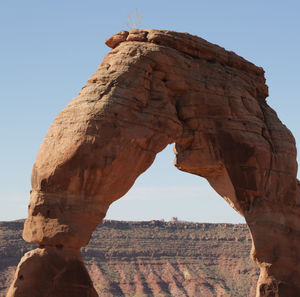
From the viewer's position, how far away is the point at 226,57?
50.9ft

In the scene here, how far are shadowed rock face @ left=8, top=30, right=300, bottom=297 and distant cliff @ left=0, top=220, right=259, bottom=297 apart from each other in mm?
41520

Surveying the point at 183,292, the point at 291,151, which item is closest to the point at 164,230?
the point at 183,292

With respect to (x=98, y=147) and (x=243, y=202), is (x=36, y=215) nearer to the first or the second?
(x=98, y=147)

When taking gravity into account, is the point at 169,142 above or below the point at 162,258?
above

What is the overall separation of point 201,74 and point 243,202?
3104mm

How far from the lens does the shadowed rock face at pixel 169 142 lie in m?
11.7

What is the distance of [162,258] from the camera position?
63562 millimetres

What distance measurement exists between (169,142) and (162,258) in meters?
51.3

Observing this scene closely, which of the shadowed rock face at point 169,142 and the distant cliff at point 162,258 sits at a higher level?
the shadowed rock face at point 169,142

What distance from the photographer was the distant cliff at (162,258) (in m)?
57.8

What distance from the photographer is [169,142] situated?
1345cm

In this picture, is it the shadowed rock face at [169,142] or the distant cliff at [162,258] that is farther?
the distant cliff at [162,258]

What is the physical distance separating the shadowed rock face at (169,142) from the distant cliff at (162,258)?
136 ft

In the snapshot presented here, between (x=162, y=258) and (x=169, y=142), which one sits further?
(x=162, y=258)
